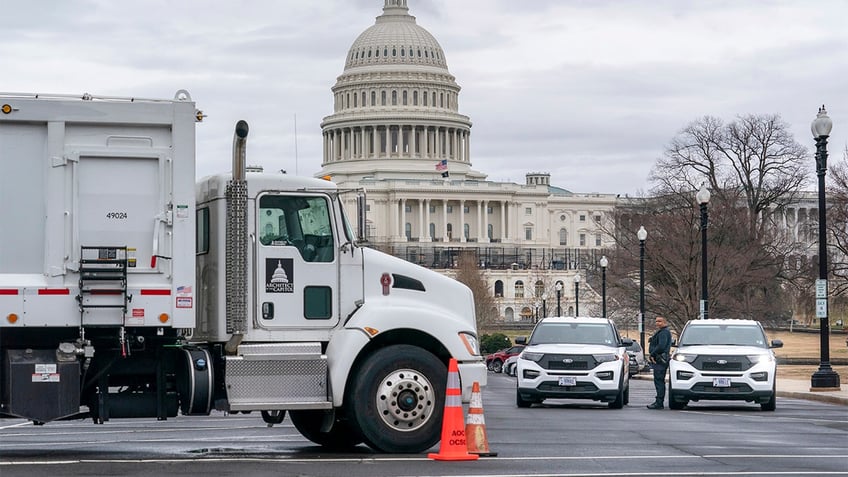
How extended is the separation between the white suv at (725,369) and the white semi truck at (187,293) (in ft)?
39.5

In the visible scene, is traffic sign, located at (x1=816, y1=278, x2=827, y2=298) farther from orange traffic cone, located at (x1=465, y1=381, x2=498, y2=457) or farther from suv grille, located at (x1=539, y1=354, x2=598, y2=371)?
orange traffic cone, located at (x1=465, y1=381, x2=498, y2=457)

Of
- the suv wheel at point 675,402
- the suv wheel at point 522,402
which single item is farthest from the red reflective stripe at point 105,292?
the suv wheel at point 675,402

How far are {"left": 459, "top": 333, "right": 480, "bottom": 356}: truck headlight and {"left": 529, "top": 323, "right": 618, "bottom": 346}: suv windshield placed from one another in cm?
1261

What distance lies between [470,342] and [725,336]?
43.6 ft

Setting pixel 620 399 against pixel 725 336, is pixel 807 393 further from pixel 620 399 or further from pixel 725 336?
pixel 620 399

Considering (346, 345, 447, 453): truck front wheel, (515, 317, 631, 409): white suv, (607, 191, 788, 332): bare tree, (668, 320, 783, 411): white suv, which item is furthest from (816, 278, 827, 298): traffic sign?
(607, 191, 788, 332): bare tree

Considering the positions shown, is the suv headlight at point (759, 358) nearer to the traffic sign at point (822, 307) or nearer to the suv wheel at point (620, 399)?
the suv wheel at point (620, 399)

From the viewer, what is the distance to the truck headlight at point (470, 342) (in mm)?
16797

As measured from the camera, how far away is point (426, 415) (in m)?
16.4

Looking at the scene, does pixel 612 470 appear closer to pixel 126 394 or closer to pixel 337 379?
pixel 337 379

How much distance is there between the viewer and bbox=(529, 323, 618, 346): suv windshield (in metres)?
29.4

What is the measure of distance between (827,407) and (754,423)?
6873mm

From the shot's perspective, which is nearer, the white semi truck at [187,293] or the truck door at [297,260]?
the white semi truck at [187,293]

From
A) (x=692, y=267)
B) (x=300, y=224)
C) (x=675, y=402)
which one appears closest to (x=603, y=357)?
(x=675, y=402)
